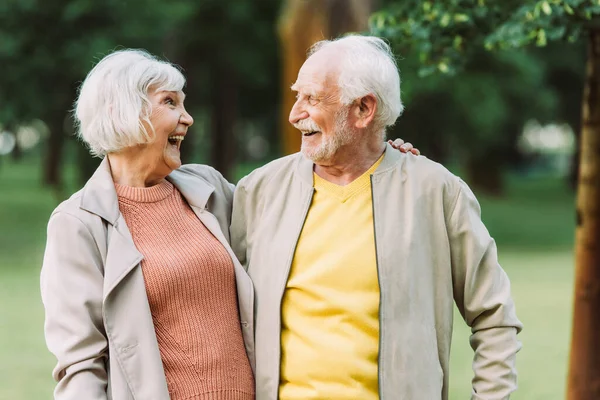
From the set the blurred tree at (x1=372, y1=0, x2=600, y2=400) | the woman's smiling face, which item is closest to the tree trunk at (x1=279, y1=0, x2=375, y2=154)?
the blurred tree at (x1=372, y1=0, x2=600, y2=400)

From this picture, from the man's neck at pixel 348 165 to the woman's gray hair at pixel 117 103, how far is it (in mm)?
579

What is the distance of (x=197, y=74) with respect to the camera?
81.9 feet

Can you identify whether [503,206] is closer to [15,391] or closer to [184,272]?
[15,391]

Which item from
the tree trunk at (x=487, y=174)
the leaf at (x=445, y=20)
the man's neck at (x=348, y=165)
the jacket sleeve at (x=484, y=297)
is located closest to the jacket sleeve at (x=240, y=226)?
the man's neck at (x=348, y=165)

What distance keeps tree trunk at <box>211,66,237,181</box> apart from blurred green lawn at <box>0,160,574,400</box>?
4235mm

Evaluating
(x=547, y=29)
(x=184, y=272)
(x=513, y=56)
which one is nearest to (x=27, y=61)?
(x=513, y=56)

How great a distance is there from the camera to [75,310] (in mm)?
2900

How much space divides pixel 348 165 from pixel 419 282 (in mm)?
446

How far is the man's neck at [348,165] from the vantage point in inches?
123

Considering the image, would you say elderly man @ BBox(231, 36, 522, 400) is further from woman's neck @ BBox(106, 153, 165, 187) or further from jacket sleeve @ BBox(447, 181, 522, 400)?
woman's neck @ BBox(106, 153, 165, 187)

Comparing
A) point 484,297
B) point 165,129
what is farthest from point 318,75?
point 484,297

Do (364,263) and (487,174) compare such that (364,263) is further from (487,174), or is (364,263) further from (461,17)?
(487,174)

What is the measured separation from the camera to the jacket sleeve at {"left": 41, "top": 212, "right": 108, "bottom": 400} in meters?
2.89

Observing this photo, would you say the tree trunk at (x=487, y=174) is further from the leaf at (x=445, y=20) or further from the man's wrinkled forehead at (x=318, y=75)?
the man's wrinkled forehead at (x=318, y=75)
